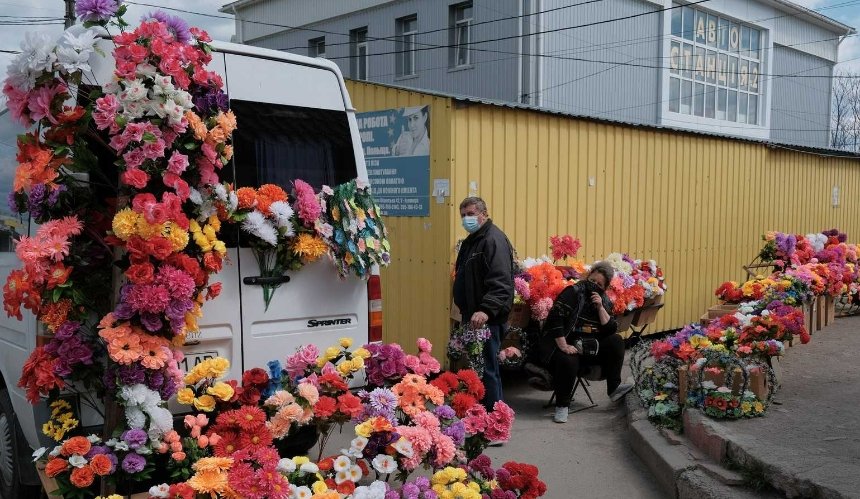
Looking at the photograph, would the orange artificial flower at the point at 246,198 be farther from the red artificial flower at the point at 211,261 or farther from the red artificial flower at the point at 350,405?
the red artificial flower at the point at 350,405

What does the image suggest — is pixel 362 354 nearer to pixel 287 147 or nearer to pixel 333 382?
pixel 333 382

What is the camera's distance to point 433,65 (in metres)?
20.9

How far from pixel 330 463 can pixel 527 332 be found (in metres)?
4.10

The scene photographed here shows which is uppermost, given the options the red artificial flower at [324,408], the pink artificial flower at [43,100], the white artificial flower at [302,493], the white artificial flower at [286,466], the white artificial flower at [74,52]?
the white artificial flower at [74,52]

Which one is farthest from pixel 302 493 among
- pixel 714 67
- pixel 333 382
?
pixel 714 67

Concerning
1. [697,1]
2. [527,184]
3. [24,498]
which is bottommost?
[24,498]

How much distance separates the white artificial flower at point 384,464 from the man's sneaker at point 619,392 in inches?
156

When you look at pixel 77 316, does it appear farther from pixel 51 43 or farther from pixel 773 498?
pixel 773 498

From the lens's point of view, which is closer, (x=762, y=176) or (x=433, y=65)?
(x=762, y=176)

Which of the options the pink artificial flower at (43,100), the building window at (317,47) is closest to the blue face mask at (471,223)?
the pink artificial flower at (43,100)

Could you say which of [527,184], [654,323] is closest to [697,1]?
[654,323]

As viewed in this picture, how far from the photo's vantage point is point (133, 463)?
10.7 ft

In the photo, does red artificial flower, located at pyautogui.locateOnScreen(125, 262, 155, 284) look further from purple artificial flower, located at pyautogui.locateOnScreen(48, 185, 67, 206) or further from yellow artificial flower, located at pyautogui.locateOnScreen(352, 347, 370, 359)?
yellow artificial flower, located at pyautogui.locateOnScreen(352, 347, 370, 359)

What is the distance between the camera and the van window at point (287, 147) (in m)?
4.25
